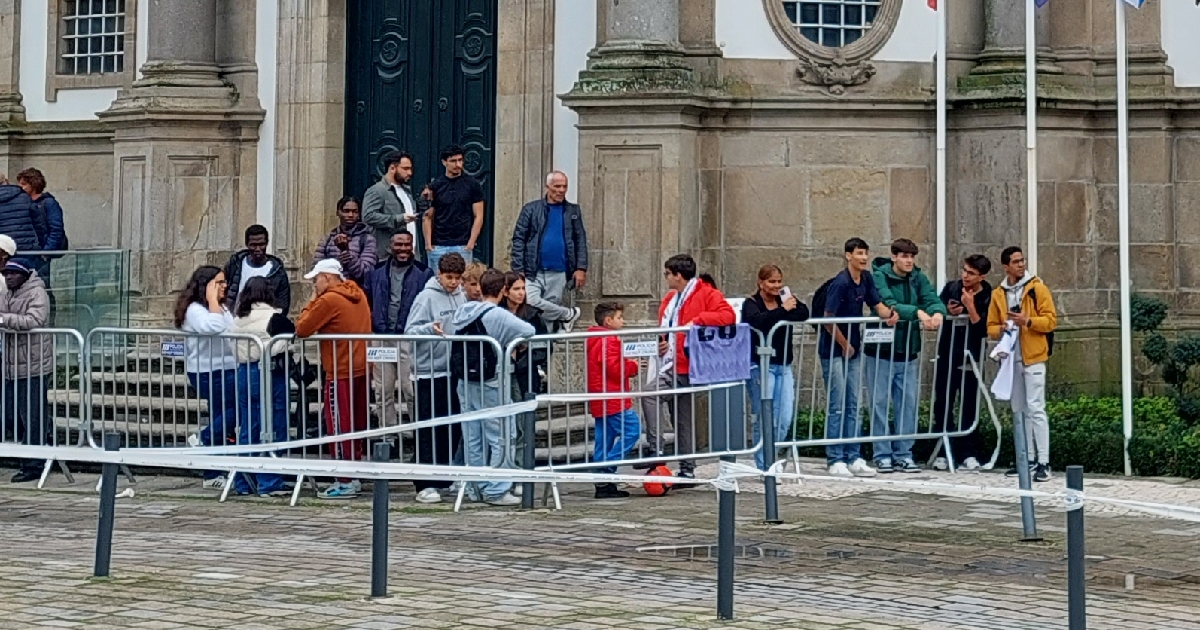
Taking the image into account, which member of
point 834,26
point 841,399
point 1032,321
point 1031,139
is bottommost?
point 841,399

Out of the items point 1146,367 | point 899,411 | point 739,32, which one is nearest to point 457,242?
point 739,32

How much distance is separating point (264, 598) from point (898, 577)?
318 cm

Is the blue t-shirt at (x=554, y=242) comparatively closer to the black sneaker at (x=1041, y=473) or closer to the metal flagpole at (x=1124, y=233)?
the black sneaker at (x=1041, y=473)

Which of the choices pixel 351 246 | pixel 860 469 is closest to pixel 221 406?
pixel 351 246

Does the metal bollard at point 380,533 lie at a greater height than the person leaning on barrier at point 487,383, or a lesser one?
lesser

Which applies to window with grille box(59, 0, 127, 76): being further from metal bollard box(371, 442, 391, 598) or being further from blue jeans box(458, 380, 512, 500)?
metal bollard box(371, 442, 391, 598)

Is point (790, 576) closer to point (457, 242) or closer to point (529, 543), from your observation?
point (529, 543)

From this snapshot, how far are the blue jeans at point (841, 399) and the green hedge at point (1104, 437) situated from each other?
1.30 ft

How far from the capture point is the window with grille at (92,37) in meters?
22.8

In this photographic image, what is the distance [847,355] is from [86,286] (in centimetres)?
753

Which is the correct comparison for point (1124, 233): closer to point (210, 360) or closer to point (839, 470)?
point (839, 470)

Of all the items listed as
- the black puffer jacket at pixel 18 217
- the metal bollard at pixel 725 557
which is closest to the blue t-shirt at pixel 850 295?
the metal bollard at pixel 725 557

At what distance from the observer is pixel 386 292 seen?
56.7 ft

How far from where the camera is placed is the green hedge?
16.7 meters
